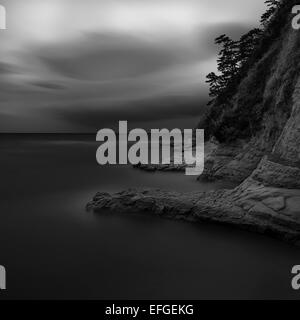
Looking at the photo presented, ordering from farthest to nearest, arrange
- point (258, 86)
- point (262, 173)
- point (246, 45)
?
point (246, 45)
point (258, 86)
point (262, 173)

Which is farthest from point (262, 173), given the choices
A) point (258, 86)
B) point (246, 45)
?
point (246, 45)

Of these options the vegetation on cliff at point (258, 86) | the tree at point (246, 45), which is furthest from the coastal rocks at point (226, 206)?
the tree at point (246, 45)

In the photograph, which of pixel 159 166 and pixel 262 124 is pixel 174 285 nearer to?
pixel 262 124

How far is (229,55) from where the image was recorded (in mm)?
43906

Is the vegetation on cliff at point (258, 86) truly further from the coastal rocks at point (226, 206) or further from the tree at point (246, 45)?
the tree at point (246, 45)

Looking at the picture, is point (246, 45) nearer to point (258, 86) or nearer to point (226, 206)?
point (258, 86)

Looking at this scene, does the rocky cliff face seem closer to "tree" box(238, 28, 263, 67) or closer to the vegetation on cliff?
the vegetation on cliff

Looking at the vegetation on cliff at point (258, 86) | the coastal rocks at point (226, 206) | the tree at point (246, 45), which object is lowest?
the coastal rocks at point (226, 206)

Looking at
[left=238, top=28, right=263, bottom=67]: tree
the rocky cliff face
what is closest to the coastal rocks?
the rocky cliff face

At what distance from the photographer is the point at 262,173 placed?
16266 mm

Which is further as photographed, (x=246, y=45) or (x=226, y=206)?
(x=246, y=45)

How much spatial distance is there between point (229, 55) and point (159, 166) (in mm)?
20212

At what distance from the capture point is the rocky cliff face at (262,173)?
1416 cm

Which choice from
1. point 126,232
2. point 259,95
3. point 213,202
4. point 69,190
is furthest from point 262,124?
point 69,190
